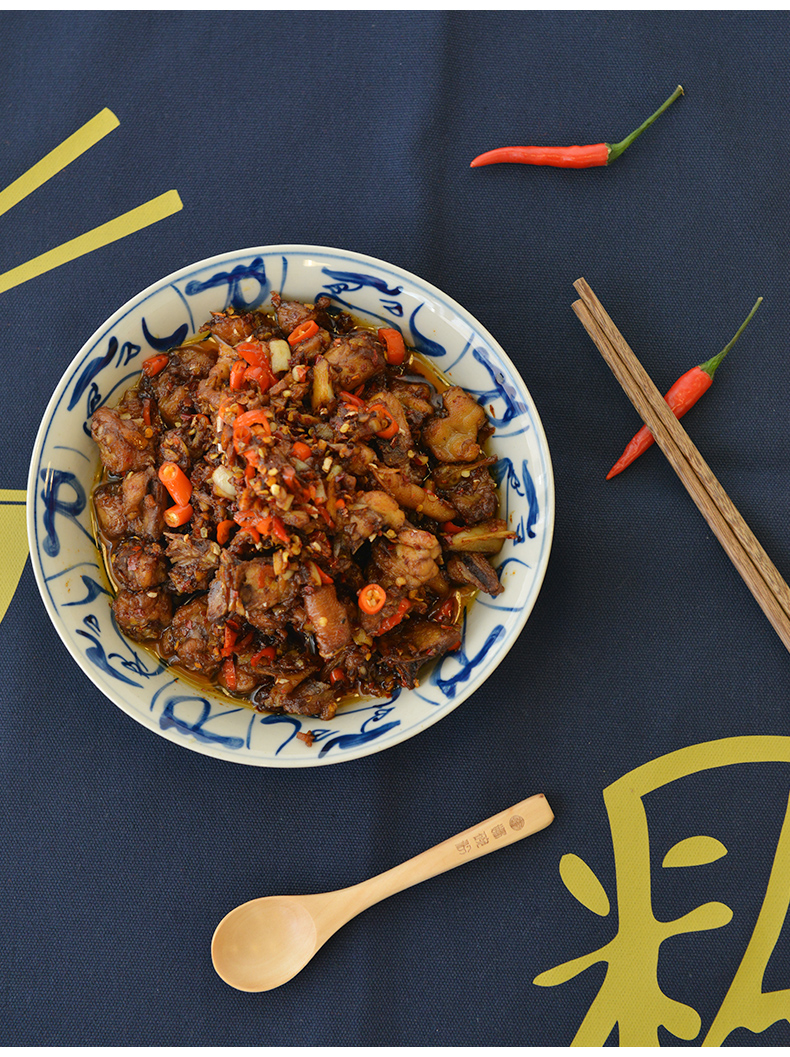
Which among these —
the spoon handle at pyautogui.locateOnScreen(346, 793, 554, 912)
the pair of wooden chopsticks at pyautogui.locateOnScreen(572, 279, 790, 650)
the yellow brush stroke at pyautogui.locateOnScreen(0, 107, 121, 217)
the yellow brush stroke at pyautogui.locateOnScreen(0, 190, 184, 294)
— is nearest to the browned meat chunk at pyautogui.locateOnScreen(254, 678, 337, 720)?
the spoon handle at pyautogui.locateOnScreen(346, 793, 554, 912)

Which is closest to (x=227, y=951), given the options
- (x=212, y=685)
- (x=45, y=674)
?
(x=212, y=685)

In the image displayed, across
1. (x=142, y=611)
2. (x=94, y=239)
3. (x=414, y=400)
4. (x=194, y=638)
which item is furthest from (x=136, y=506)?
(x=94, y=239)

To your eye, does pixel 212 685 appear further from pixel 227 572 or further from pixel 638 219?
pixel 638 219

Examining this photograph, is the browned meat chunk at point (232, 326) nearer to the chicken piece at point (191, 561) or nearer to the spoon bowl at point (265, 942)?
the chicken piece at point (191, 561)

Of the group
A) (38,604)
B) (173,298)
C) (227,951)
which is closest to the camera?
(173,298)

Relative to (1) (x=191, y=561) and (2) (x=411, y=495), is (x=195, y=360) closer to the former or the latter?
(1) (x=191, y=561)
